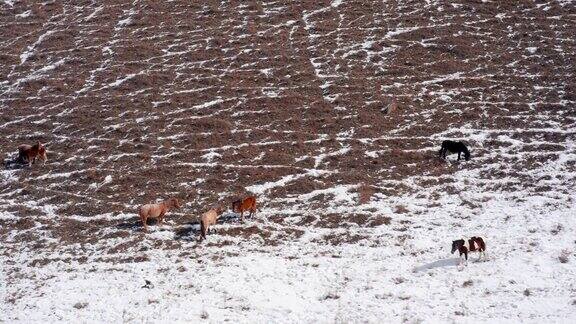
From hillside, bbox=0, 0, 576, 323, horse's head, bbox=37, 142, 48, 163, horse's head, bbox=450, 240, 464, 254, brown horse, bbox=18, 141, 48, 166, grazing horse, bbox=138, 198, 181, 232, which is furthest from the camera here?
horse's head, bbox=37, 142, 48, 163

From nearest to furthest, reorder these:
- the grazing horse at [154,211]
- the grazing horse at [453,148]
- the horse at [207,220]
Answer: the horse at [207,220]
the grazing horse at [154,211]
the grazing horse at [453,148]

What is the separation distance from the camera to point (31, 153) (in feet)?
90.6

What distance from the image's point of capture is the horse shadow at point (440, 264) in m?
19.4

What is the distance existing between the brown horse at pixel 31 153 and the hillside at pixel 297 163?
0.58 meters

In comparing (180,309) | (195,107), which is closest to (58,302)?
(180,309)

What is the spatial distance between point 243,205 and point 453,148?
10637 millimetres

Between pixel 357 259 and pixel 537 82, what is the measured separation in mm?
20148

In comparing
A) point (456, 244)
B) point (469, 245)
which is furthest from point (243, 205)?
point (469, 245)

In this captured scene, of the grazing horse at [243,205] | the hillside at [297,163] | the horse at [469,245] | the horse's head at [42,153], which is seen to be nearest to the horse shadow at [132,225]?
the hillside at [297,163]

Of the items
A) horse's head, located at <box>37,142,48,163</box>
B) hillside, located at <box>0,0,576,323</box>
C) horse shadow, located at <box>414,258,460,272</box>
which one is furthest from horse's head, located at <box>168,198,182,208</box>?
horse shadow, located at <box>414,258,460,272</box>

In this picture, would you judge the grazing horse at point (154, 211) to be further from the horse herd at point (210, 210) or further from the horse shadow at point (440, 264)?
the horse shadow at point (440, 264)

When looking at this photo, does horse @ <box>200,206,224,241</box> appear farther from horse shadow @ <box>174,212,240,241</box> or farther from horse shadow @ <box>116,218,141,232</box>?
horse shadow @ <box>116,218,141,232</box>

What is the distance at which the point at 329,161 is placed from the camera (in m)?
27.1

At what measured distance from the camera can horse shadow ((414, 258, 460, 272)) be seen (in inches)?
765
